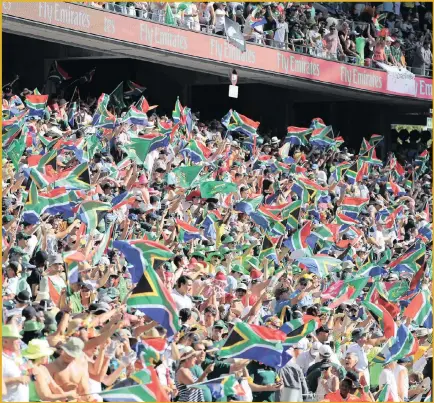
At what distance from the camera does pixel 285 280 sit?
631 inches

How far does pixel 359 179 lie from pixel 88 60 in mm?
5945

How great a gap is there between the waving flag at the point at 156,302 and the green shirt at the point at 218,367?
359mm

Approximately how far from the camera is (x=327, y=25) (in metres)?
30.8

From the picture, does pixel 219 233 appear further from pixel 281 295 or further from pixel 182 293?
pixel 182 293

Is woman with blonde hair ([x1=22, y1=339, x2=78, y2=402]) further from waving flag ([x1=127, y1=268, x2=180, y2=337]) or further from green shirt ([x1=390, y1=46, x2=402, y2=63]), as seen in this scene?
green shirt ([x1=390, y1=46, x2=402, y2=63])

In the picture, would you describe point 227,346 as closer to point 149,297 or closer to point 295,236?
point 149,297

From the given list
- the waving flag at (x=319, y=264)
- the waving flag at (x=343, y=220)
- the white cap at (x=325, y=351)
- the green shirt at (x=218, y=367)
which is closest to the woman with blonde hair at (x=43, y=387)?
the green shirt at (x=218, y=367)

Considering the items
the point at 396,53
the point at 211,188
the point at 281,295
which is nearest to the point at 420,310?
the point at 281,295

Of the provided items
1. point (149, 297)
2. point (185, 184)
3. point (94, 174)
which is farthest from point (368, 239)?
point (149, 297)

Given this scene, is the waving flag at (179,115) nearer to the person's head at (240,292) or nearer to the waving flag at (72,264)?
the person's head at (240,292)

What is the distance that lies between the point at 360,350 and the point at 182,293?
1.77 m

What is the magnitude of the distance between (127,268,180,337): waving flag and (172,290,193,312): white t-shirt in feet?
3.25

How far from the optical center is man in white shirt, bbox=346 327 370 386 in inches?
527

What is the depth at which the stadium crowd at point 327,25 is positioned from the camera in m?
26.5
